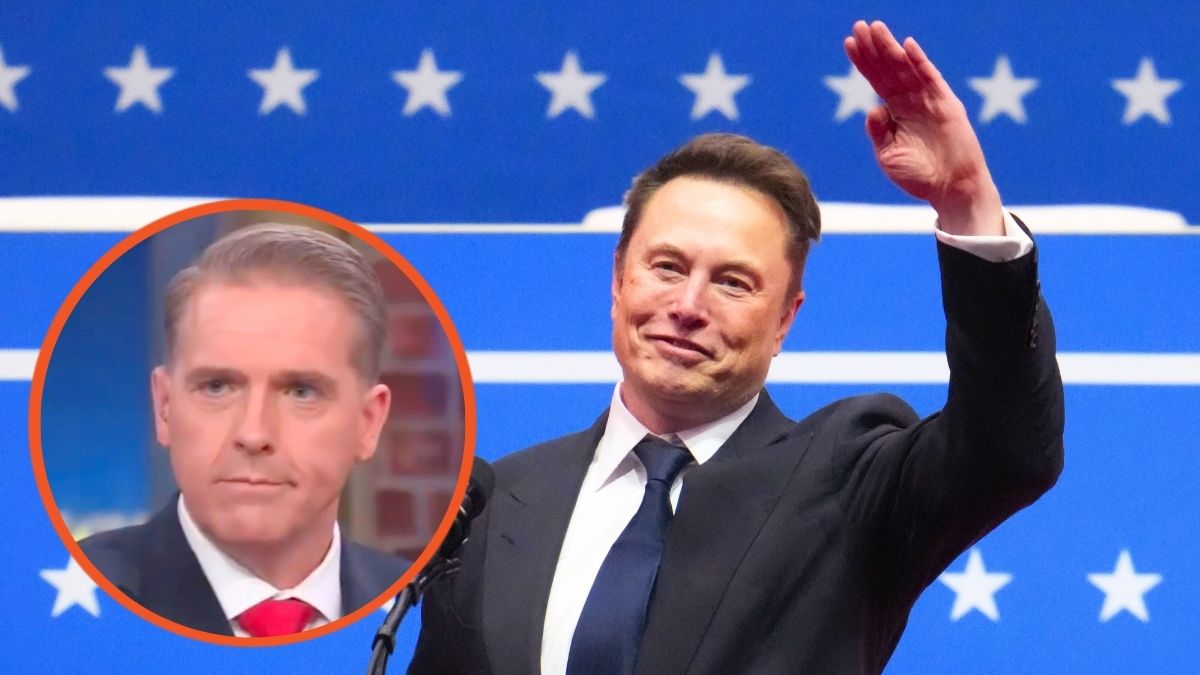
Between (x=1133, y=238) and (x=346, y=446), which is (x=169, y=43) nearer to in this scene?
(x=346, y=446)

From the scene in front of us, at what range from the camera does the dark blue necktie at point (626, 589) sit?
1478 mm

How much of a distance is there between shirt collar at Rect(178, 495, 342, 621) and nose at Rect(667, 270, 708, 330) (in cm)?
40

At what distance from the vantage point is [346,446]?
1399mm

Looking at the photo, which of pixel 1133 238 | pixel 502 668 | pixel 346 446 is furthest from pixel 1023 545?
pixel 346 446

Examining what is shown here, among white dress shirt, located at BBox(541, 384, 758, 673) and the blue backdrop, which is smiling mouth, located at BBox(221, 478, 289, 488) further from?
→ the blue backdrop

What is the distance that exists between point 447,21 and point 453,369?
1.11m

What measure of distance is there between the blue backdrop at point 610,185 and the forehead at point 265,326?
3.27 ft

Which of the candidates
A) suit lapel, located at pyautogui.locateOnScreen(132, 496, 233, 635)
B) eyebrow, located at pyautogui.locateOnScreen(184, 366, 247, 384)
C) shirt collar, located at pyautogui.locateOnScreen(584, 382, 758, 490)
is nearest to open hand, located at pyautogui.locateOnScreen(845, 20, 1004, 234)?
shirt collar, located at pyautogui.locateOnScreen(584, 382, 758, 490)

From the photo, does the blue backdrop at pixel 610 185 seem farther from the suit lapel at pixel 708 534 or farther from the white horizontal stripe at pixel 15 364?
the suit lapel at pixel 708 534

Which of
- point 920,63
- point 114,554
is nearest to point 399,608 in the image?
point 114,554

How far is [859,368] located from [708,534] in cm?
87

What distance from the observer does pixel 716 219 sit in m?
1.65

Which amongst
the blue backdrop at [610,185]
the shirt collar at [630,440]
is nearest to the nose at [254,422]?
the shirt collar at [630,440]

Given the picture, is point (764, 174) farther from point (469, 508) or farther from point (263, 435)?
point (263, 435)
